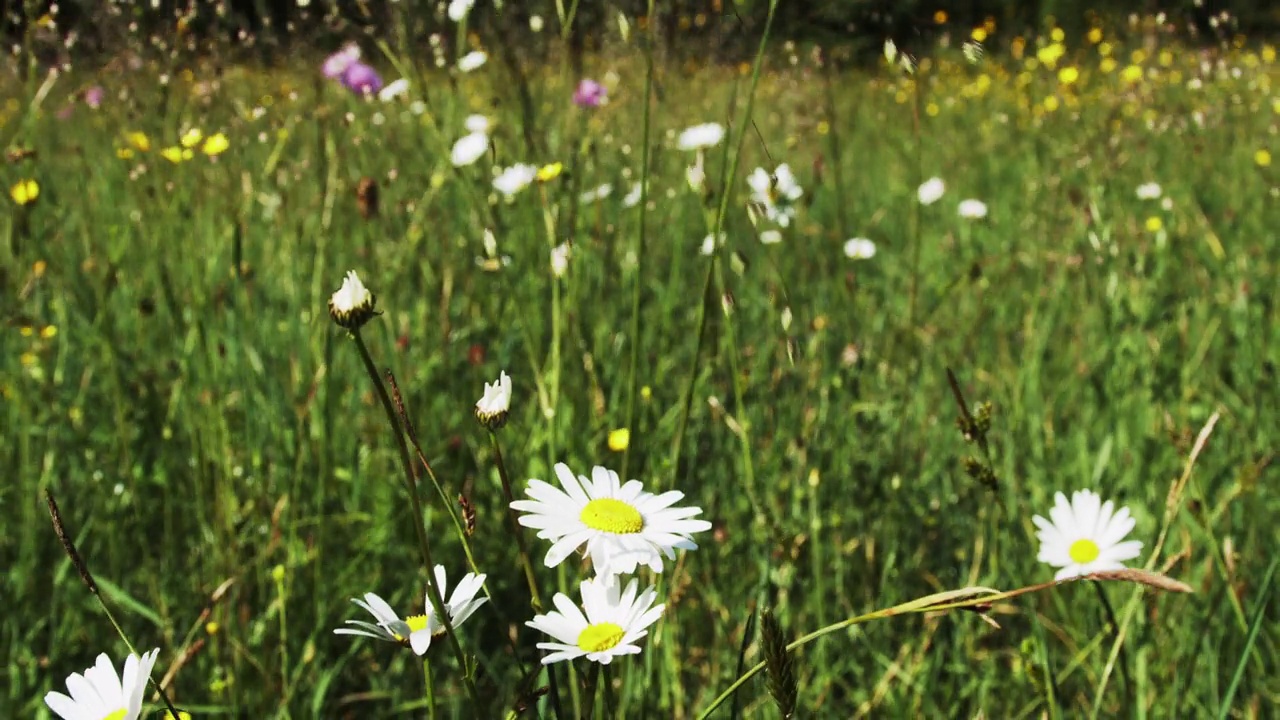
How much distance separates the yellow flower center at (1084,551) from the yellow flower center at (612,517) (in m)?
0.40

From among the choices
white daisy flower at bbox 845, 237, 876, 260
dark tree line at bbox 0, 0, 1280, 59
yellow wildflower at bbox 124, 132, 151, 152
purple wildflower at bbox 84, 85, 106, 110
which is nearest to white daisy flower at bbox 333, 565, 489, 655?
dark tree line at bbox 0, 0, 1280, 59

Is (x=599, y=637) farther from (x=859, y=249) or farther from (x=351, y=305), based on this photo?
(x=859, y=249)

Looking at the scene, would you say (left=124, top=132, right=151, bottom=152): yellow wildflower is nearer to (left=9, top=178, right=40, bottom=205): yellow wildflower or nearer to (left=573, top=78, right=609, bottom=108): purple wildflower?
(left=9, top=178, right=40, bottom=205): yellow wildflower

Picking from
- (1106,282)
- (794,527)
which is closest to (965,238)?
(1106,282)

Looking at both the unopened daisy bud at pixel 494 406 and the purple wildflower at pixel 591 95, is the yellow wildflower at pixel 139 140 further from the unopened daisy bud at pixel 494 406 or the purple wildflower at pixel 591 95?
the unopened daisy bud at pixel 494 406

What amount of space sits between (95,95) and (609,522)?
1.31 meters

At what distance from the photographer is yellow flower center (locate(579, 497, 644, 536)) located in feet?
1.69

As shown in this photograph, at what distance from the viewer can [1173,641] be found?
100cm

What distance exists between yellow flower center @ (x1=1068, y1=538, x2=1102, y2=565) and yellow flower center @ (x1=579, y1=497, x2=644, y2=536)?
0.40 m

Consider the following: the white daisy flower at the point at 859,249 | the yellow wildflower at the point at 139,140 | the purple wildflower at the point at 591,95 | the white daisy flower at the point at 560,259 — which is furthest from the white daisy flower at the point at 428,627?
the white daisy flower at the point at 859,249

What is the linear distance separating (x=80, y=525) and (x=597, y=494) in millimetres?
891

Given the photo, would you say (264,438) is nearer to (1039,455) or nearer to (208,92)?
(208,92)

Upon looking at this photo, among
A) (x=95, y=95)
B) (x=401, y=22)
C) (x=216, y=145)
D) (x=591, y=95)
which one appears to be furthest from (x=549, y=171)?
(x=95, y=95)

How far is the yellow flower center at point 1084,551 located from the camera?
28.7 inches
